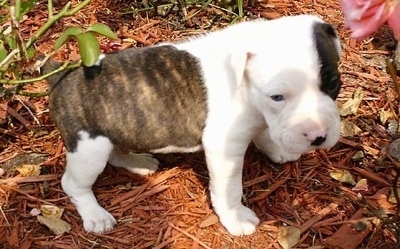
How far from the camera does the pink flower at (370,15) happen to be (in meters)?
1.41

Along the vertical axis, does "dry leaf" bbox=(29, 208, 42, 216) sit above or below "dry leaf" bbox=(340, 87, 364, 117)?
above

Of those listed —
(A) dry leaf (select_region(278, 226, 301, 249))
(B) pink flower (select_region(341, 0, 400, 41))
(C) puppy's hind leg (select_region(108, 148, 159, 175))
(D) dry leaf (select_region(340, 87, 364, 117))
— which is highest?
(B) pink flower (select_region(341, 0, 400, 41))

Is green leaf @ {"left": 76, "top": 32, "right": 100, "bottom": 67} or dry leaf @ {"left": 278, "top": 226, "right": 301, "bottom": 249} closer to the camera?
green leaf @ {"left": 76, "top": 32, "right": 100, "bottom": 67}

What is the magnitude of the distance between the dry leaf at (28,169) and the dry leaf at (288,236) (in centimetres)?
134

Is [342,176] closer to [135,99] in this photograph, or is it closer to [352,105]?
[352,105]

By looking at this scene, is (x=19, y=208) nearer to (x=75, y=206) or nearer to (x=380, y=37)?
(x=75, y=206)

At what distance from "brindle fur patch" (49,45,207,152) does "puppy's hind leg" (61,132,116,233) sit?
39 mm

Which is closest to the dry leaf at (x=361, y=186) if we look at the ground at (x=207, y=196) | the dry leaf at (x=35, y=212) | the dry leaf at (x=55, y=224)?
the ground at (x=207, y=196)

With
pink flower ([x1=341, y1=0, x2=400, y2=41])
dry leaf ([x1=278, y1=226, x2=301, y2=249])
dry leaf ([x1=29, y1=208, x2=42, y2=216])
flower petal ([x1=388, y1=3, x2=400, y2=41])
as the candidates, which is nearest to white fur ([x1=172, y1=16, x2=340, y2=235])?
dry leaf ([x1=278, y1=226, x2=301, y2=249])

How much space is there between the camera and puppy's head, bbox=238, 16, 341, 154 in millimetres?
2619

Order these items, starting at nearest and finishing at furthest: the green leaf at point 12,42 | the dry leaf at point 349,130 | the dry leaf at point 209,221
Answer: the green leaf at point 12,42 → the dry leaf at point 209,221 → the dry leaf at point 349,130

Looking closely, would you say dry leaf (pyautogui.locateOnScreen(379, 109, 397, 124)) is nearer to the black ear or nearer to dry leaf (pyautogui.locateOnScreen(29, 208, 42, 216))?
the black ear

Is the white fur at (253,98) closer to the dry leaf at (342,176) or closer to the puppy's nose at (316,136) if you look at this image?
the puppy's nose at (316,136)

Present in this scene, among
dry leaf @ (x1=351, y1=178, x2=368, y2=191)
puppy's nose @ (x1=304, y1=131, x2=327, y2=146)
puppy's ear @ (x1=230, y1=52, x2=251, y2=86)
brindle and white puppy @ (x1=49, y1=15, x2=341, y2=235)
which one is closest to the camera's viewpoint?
puppy's nose @ (x1=304, y1=131, x2=327, y2=146)
